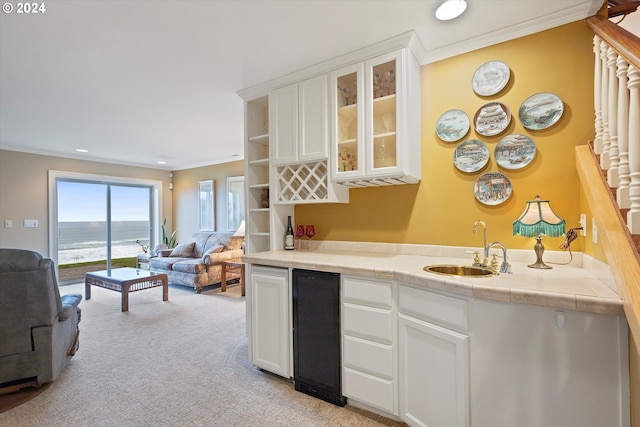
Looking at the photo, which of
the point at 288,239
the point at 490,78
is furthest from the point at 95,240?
the point at 490,78

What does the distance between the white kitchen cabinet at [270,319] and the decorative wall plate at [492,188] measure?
149cm

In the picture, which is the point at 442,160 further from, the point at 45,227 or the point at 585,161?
the point at 45,227

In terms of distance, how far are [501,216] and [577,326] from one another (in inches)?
38.0

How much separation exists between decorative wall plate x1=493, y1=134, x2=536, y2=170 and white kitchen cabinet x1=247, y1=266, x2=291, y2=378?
169cm

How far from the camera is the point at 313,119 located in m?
2.47

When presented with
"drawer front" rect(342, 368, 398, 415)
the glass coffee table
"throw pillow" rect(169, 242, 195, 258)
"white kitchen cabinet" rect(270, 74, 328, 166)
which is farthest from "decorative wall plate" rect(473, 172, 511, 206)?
"throw pillow" rect(169, 242, 195, 258)

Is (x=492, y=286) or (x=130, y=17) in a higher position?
(x=130, y=17)

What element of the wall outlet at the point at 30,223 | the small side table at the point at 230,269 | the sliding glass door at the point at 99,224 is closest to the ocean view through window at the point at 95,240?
A: the sliding glass door at the point at 99,224

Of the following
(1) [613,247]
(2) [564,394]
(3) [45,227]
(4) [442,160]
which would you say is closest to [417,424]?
(2) [564,394]

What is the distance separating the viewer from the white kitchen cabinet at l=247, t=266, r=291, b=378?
2236 mm

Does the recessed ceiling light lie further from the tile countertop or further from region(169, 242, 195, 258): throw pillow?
region(169, 242, 195, 258): throw pillow

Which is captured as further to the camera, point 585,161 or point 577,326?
point 585,161

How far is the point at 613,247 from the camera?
1.18 metres

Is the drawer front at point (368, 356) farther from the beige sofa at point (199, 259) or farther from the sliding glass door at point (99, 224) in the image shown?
the sliding glass door at point (99, 224)
